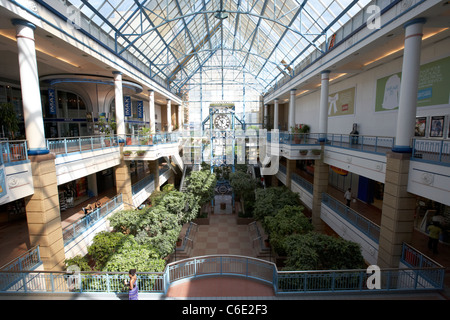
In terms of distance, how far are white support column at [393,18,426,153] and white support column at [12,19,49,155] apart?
13761 mm

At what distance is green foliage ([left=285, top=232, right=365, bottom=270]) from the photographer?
28.4ft

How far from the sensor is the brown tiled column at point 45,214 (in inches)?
362

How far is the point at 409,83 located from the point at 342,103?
11.1 meters

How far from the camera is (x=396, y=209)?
9.23 m

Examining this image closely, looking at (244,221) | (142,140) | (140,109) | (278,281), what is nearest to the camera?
(278,281)

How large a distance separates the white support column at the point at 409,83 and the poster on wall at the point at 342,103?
9422mm

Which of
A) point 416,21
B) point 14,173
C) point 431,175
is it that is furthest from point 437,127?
point 14,173

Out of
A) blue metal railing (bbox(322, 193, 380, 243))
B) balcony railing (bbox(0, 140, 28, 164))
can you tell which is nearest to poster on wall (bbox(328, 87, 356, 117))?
blue metal railing (bbox(322, 193, 380, 243))

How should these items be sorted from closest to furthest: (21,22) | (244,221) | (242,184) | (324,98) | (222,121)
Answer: (21,22), (324,98), (244,221), (242,184), (222,121)

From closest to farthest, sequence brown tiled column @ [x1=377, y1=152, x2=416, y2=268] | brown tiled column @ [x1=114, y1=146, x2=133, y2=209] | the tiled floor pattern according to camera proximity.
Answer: brown tiled column @ [x1=377, y1=152, x2=416, y2=268] < the tiled floor pattern < brown tiled column @ [x1=114, y1=146, x2=133, y2=209]

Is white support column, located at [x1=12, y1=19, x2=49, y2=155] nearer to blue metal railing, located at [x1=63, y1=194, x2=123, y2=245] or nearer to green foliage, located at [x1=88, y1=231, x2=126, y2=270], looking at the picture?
blue metal railing, located at [x1=63, y1=194, x2=123, y2=245]

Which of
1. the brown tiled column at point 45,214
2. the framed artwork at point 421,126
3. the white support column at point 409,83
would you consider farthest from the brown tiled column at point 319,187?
the brown tiled column at point 45,214

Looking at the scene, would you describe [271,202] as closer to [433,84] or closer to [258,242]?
[258,242]

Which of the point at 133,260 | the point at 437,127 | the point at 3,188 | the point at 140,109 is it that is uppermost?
the point at 140,109
